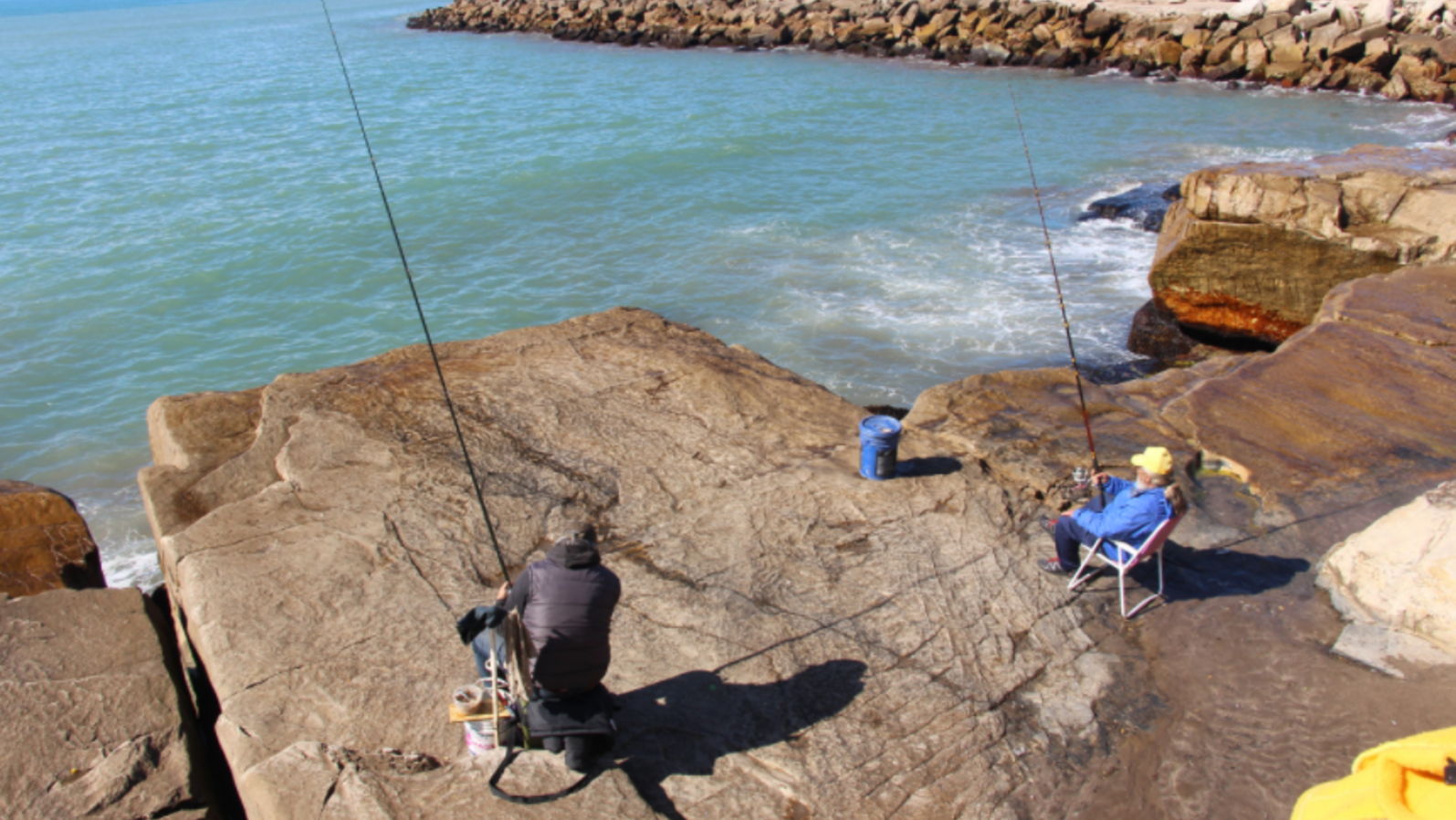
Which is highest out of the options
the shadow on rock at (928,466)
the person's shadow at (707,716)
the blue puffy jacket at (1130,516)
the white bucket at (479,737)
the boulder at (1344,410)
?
the white bucket at (479,737)

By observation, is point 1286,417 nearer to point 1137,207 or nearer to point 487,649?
point 487,649

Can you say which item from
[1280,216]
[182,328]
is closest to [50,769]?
[1280,216]

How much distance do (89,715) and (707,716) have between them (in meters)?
2.77

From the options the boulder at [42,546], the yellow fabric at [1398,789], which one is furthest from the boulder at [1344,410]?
the boulder at [42,546]

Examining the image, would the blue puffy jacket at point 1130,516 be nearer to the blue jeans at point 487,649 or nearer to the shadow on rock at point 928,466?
the shadow on rock at point 928,466

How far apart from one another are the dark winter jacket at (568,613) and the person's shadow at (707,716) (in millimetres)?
455

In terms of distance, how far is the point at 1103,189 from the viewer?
19.5 metres

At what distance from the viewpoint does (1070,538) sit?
17.2 feet

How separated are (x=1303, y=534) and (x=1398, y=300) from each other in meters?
4.18

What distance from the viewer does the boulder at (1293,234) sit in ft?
32.2

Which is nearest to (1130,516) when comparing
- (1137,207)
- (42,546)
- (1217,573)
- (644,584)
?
(1217,573)

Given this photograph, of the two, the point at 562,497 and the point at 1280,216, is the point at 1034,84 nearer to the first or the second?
the point at 1280,216

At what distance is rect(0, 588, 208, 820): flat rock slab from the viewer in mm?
3850

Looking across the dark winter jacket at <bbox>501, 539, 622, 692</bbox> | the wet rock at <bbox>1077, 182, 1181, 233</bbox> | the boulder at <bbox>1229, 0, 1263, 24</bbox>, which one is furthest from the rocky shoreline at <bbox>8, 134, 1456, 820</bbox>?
the boulder at <bbox>1229, 0, 1263, 24</bbox>
